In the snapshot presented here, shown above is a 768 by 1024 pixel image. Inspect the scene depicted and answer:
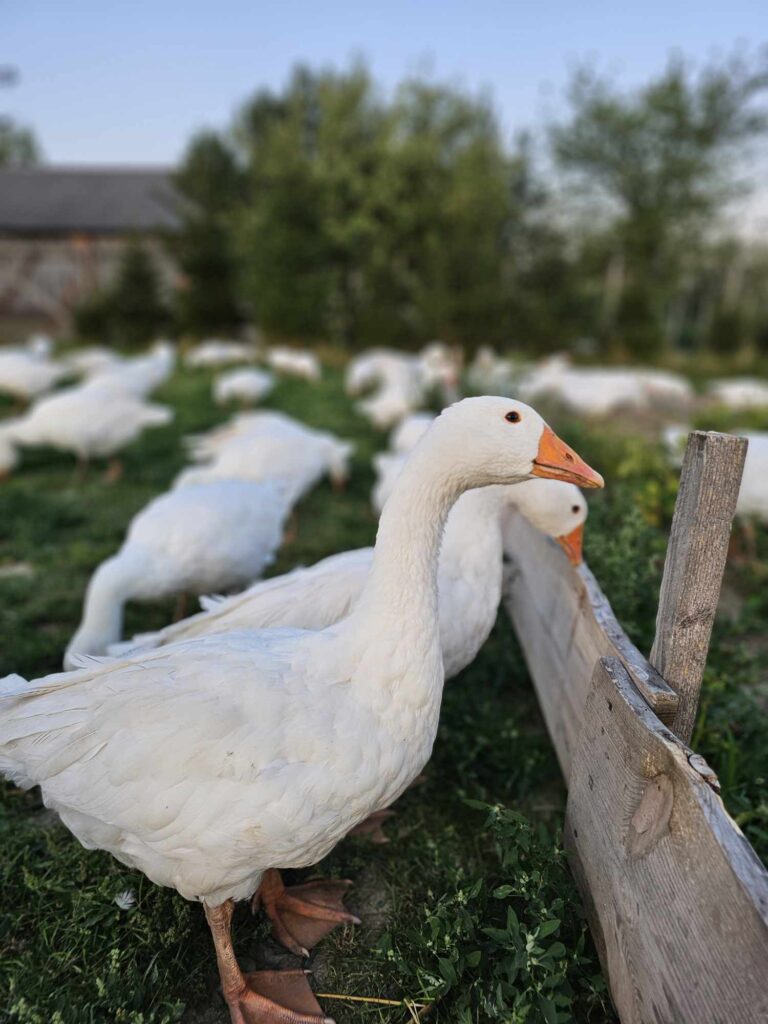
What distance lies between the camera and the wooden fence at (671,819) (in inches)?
56.3

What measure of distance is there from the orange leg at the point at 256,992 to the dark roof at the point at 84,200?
26.3 metres

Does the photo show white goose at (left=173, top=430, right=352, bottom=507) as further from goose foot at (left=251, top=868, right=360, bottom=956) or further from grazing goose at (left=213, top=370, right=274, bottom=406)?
grazing goose at (left=213, top=370, right=274, bottom=406)

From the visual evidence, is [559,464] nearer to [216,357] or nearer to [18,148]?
[216,357]

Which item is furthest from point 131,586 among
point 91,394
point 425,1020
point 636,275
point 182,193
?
point 636,275

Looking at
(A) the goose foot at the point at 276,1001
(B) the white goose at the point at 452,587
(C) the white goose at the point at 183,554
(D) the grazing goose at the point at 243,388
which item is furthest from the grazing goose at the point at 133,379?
(A) the goose foot at the point at 276,1001

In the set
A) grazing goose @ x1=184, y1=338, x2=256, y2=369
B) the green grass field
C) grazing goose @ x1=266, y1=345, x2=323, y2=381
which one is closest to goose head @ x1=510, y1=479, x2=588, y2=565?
the green grass field

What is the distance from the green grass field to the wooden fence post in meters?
0.70

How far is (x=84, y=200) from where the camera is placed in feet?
93.4

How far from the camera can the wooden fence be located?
56.3 inches

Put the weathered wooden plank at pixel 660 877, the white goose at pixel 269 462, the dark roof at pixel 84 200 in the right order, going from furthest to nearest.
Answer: the dark roof at pixel 84 200
the white goose at pixel 269 462
the weathered wooden plank at pixel 660 877

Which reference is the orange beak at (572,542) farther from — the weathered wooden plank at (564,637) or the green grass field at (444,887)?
the green grass field at (444,887)

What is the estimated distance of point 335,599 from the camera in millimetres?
2973

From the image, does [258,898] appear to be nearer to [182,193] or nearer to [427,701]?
[427,701]

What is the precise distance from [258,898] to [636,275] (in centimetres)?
2524
